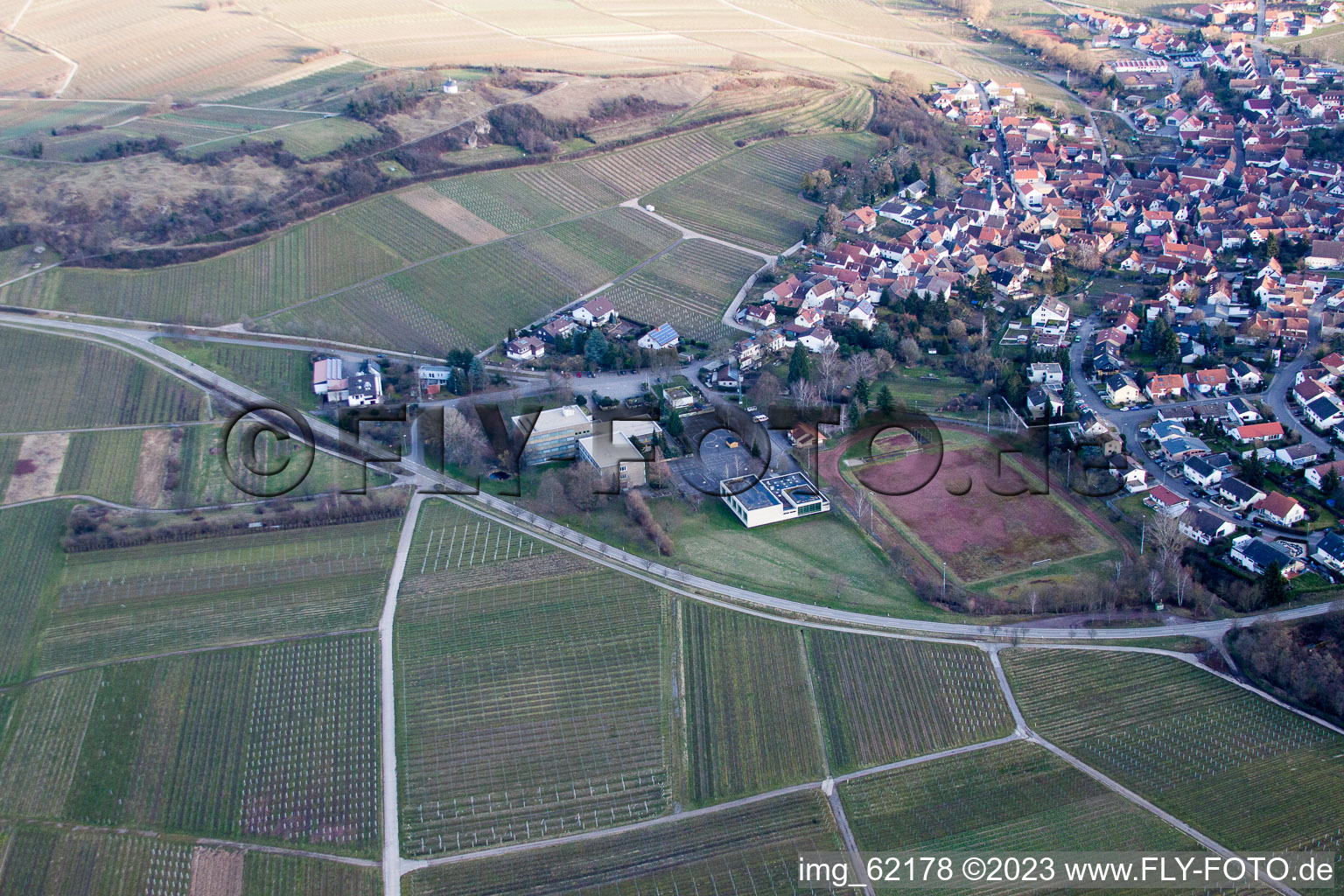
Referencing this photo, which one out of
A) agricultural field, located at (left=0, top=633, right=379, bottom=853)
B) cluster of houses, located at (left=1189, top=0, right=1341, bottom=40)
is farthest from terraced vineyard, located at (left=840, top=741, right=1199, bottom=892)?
cluster of houses, located at (left=1189, top=0, right=1341, bottom=40)

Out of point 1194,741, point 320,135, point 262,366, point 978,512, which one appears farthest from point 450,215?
point 1194,741

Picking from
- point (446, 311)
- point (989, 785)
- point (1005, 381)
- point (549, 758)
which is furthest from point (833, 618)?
point (446, 311)

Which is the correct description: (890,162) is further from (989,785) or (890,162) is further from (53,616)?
(53,616)

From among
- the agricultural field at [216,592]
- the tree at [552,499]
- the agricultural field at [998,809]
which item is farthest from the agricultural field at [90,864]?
the agricultural field at [998,809]

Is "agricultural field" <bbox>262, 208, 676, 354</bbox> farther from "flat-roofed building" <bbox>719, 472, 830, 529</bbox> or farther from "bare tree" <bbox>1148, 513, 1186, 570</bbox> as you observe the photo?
"bare tree" <bbox>1148, 513, 1186, 570</bbox>

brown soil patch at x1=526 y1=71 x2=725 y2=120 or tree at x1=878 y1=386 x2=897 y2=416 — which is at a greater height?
brown soil patch at x1=526 y1=71 x2=725 y2=120

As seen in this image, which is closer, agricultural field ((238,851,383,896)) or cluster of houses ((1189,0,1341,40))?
agricultural field ((238,851,383,896))

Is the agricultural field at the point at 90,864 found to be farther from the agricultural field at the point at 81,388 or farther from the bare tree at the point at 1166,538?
the bare tree at the point at 1166,538

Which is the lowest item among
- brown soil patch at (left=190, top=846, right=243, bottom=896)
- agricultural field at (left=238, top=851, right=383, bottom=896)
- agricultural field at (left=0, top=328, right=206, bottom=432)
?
brown soil patch at (left=190, top=846, right=243, bottom=896)
